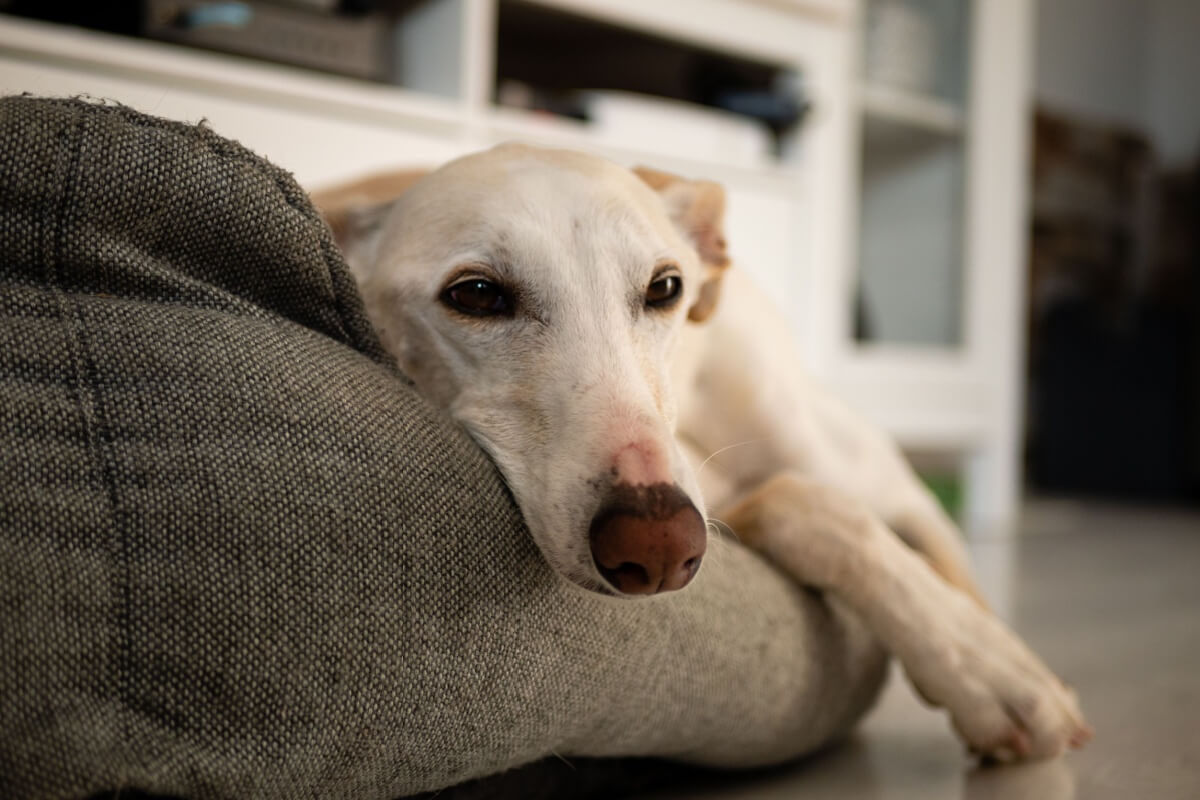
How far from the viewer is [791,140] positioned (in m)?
2.92

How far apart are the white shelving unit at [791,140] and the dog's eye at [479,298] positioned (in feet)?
2.56

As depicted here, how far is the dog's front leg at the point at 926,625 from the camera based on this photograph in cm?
99

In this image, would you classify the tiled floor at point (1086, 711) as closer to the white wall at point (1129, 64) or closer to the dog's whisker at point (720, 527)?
the dog's whisker at point (720, 527)

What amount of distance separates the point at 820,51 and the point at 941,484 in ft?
4.55

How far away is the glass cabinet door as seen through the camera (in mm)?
3195

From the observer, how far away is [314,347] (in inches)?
29.8

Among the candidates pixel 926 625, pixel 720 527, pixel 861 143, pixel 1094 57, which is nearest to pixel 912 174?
pixel 861 143

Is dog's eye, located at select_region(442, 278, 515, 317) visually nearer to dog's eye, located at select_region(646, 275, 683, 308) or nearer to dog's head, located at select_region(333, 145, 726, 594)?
dog's head, located at select_region(333, 145, 726, 594)

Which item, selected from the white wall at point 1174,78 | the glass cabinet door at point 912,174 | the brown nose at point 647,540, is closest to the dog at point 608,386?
the brown nose at point 647,540

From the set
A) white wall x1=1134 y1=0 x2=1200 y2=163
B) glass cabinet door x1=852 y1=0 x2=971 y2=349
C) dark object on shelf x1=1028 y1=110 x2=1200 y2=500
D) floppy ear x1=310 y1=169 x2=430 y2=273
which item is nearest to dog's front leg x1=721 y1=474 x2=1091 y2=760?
floppy ear x1=310 y1=169 x2=430 y2=273

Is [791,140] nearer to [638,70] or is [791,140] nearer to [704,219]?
[638,70]

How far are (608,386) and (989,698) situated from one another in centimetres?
47

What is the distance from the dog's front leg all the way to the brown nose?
0.35m

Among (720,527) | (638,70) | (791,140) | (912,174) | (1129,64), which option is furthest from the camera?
(1129,64)
